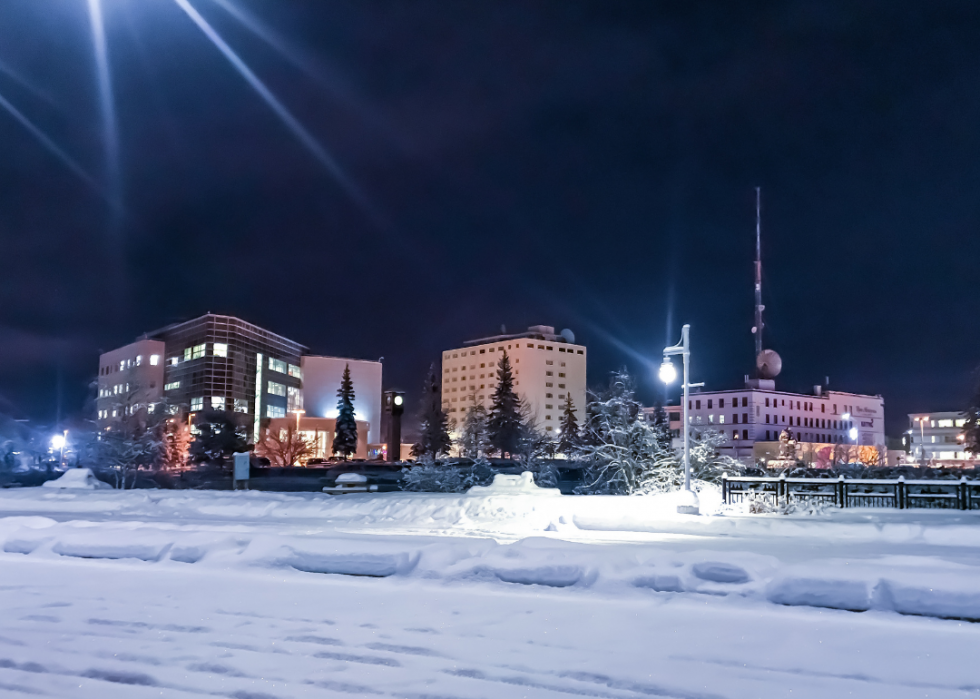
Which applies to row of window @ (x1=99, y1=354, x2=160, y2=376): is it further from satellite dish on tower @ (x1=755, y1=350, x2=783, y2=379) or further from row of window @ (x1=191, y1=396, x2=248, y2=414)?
satellite dish on tower @ (x1=755, y1=350, x2=783, y2=379)

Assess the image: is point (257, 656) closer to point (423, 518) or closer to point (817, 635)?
point (817, 635)

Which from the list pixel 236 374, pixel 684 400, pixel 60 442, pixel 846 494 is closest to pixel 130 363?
pixel 236 374

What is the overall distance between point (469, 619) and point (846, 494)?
67.2 ft

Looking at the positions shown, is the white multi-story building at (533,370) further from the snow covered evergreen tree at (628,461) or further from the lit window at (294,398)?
the snow covered evergreen tree at (628,461)

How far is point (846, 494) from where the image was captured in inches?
970

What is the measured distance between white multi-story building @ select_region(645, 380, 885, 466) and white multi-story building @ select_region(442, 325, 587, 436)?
49515 mm

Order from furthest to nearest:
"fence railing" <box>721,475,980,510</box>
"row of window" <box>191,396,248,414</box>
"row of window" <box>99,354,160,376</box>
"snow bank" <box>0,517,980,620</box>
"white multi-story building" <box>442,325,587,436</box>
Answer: "white multi-story building" <box>442,325,587,436</box> → "row of window" <box>99,354,160,376</box> → "row of window" <box>191,396,248,414</box> → "fence railing" <box>721,475,980,510</box> → "snow bank" <box>0,517,980,620</box>

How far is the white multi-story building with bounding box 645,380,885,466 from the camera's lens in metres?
120

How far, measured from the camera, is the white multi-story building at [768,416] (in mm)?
120125

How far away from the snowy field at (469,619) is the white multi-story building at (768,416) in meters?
108

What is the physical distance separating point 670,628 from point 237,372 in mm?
96058

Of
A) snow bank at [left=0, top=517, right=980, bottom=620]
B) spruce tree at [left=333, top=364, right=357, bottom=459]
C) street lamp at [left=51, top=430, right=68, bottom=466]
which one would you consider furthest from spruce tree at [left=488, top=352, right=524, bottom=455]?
snow bank at [left=0, top=517, right=980, bottom=620]

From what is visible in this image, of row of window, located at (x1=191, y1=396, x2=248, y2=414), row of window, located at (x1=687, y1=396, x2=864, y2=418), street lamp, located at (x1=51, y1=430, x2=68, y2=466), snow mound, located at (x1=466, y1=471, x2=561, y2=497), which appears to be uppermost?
row of window, located at (x1=687, y1=396, x2=864, y2=418)

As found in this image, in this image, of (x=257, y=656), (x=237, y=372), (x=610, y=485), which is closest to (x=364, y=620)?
(x=257, y=656)
